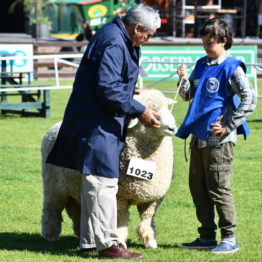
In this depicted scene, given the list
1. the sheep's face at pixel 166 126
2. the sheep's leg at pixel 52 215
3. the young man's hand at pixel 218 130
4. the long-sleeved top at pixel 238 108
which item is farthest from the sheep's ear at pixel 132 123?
the sheep's leg at pixel 52 215

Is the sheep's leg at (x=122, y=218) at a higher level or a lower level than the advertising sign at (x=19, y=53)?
higher

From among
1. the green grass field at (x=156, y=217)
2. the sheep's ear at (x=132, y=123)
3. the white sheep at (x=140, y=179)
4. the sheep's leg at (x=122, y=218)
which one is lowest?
the green grass field at (x=156, y=217)

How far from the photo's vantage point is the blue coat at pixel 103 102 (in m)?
5.03

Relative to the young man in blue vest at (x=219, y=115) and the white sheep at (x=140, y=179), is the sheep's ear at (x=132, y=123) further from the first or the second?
the young man in blue vest at (x=219, y=115)

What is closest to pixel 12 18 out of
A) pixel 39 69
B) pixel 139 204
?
pixel 39 69

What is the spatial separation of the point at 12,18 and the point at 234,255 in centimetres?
3236

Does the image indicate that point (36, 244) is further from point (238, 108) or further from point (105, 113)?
point (238, 108)

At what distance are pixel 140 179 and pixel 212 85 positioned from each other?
2.74ft

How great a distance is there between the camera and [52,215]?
19.6 feet

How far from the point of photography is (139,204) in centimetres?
571

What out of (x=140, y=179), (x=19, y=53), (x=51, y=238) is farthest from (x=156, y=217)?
(x=19, y=53)

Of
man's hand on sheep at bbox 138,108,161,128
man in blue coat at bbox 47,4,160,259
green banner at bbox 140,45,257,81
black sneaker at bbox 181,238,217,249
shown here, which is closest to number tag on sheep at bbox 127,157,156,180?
man in blue coat at bbox 47,4,160,259

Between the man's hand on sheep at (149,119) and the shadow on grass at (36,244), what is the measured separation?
3.57 feet

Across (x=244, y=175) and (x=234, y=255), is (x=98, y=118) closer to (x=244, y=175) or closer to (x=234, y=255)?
(x=234, y=255)
